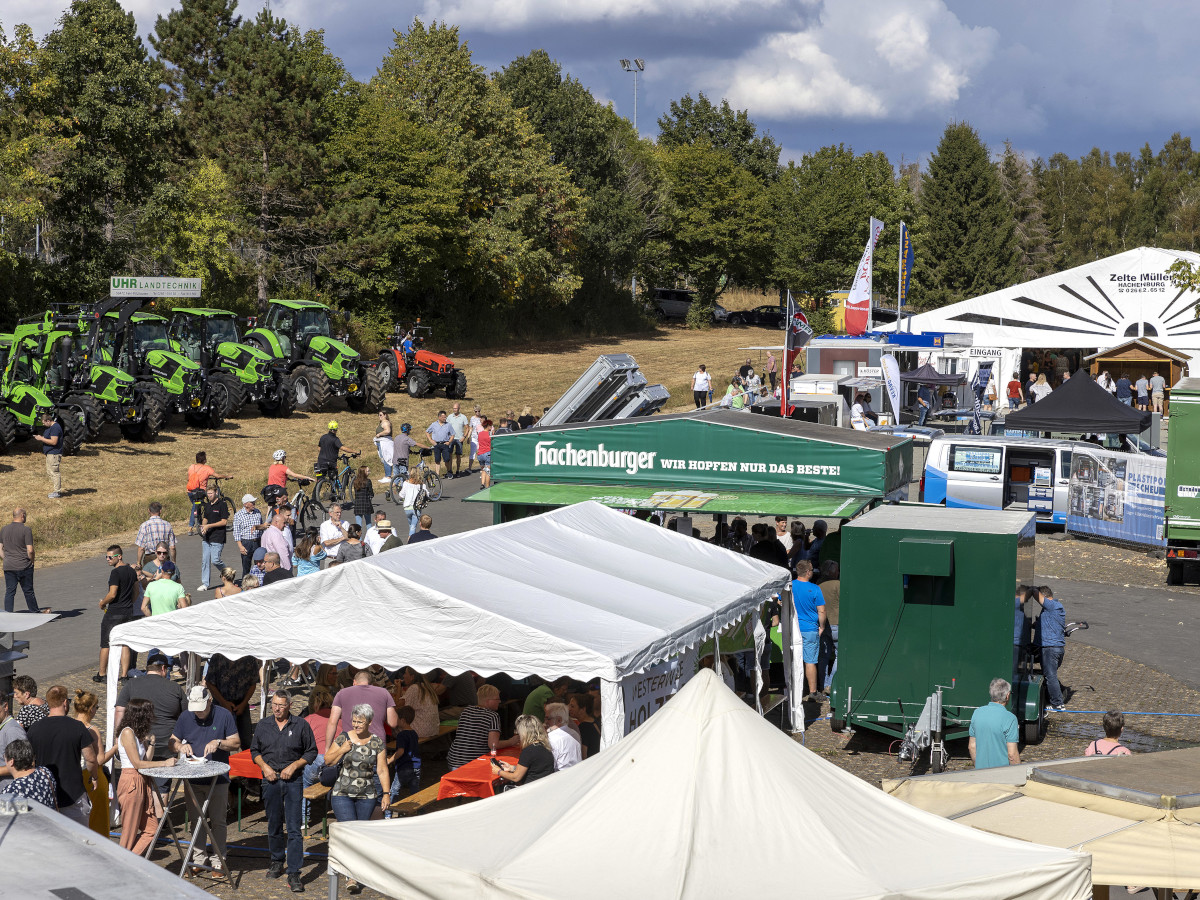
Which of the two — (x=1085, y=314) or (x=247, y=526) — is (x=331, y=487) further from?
(x=1085, y=314)

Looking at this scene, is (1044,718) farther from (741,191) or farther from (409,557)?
(741,191)

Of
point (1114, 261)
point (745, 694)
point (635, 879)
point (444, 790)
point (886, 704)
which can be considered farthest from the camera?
point (1114, 261)

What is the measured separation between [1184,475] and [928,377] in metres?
18.5

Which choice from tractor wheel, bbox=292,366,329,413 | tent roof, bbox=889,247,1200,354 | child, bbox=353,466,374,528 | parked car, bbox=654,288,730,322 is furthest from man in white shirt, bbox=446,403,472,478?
parked car, bbox=654,288,730,322

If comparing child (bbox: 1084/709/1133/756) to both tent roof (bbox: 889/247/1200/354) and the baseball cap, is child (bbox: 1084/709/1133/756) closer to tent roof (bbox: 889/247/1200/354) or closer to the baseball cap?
the baseball cap

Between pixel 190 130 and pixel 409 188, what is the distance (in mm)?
10561

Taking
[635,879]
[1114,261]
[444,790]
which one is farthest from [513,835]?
[1114,261]

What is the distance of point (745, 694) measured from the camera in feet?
42.5

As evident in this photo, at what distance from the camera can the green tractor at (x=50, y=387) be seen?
25016 mm

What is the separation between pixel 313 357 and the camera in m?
33.8

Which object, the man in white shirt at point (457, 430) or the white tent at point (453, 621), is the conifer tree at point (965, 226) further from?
the white tent at point (453, 621)

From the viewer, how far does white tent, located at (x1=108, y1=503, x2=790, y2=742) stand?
902 centimetres

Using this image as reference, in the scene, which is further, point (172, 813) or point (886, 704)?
point (886, 704)

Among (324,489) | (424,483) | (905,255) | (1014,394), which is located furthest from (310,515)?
(905,255)
